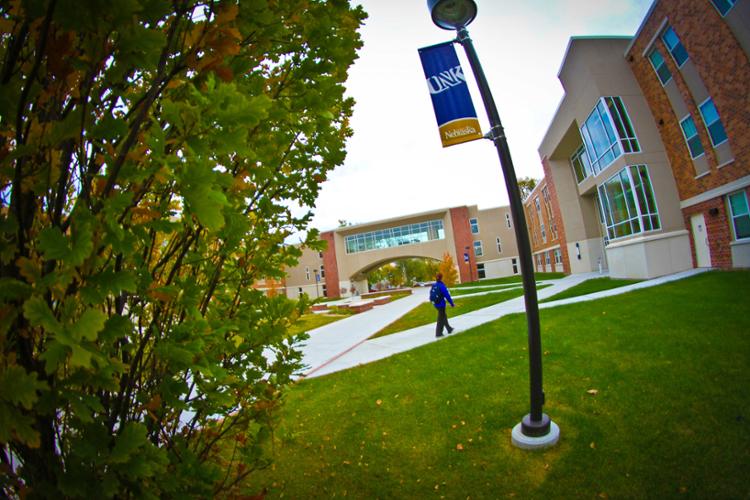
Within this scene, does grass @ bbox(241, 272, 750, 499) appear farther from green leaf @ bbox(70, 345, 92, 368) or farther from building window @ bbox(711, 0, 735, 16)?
building window @ bbox(711, 0, 735, 16)

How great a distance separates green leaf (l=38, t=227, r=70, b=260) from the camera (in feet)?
2.64

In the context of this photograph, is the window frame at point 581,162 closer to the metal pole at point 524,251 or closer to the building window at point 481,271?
the metal pole at point 524,251

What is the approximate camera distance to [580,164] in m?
24.9

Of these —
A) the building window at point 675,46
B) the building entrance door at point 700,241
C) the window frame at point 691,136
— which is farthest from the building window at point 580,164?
the building window at point 675,46

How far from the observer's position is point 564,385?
16.2 feet

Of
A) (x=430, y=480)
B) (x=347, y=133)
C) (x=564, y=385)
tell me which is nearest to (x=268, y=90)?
(x=347, y=133)

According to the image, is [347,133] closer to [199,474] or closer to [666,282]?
[199,474]

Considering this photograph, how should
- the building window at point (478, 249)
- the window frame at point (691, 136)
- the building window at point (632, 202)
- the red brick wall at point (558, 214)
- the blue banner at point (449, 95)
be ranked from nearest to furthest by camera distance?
the blue banner at point (449, 95), the window frame at point (691, 136), the building window at point (632, 202), the red brick wall at point (558, 214), the building window at point (478, 249)

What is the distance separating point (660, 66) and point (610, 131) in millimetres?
2951

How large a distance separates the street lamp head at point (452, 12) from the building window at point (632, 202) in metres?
15.6

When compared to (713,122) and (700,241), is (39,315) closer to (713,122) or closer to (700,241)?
(713,122)

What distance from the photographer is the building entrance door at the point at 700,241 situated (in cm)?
1392

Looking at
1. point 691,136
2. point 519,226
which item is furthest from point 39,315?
point 691,136

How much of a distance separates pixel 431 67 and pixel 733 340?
644cm
